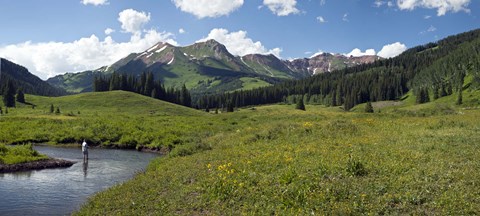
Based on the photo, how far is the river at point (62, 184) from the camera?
2256cm

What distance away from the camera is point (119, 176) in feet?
109

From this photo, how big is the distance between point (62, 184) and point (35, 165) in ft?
26.7

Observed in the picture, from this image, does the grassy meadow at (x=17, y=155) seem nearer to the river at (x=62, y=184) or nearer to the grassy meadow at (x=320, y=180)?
the river at (x=62, y=184)

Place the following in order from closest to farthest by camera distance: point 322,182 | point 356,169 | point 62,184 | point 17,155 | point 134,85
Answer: point 322,182 < point 356,169 < point 62,184 < point 17,155 < point 134,85

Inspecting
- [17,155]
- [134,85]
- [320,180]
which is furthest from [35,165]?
[134,85]

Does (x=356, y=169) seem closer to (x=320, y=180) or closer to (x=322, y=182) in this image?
(x=320, y=180)

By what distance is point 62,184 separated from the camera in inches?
1137

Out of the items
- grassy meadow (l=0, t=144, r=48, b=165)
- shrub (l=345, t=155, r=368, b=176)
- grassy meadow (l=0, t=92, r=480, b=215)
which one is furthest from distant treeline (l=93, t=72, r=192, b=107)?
shrub (l=345, t=155, r=368, b=176)

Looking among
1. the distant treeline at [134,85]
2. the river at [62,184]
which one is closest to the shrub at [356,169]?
the river at [62,184]

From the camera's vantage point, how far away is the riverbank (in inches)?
1297

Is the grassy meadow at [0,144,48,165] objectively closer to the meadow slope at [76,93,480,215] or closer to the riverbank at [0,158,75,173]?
the riverbank at [0,158,75,173]

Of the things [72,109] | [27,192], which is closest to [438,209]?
[27,192]

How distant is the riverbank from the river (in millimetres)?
1108

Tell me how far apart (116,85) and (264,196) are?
17588 centimetres
